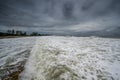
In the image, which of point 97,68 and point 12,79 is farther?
point 97,68

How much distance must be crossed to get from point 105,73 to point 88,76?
949 mm

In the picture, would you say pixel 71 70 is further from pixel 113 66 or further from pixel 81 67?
pixel 113 66

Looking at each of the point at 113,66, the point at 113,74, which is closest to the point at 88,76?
the point at 113,74

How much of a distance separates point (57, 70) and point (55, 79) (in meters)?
0.68

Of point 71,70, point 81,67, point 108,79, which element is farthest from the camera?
point 81,67

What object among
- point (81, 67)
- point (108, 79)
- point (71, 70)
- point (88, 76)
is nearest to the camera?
point (108, 79)

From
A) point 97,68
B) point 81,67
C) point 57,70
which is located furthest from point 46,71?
point 97,68

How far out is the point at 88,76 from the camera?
356cm

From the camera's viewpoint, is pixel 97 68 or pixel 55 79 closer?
pixel 55 79

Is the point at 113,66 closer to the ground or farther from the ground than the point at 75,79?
farther from the ground

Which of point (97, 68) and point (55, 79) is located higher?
point (97, 68)

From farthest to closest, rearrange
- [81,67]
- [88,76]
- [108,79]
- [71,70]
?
1. [81,67]
2. [71,70]
3. [88,76]
4. [108,79]

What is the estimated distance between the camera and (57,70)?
4082mm

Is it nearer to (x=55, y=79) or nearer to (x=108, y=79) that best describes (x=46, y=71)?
(x=55, y=79)
